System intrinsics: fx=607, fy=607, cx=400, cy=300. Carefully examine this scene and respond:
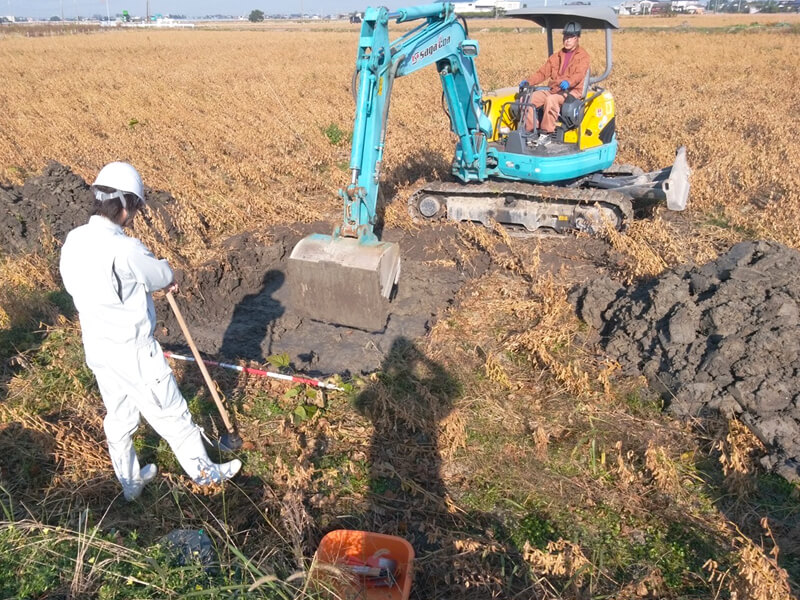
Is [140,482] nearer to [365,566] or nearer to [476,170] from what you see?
[365,566]

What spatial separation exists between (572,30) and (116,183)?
6.58 meters

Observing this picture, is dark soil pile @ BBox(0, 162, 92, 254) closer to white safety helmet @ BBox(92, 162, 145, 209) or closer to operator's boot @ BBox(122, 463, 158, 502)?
operator's boot @ BBox(122, 463, 158, 502)

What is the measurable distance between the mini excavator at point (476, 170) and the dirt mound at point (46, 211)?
11.3 feet

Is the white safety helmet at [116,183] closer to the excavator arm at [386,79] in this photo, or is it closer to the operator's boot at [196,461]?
the operator's boot at [196,461]

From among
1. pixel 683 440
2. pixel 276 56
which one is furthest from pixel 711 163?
pixel 276 56

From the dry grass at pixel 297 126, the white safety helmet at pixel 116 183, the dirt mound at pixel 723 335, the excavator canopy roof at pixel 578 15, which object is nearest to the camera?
the white safety helmet at pixel 116 183

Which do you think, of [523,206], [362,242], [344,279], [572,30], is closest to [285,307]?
[344,279]

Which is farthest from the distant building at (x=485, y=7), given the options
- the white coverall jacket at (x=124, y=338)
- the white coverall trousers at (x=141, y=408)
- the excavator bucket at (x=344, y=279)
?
the white coverall trousers at (x=141, y=408)

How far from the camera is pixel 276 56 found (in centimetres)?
2806

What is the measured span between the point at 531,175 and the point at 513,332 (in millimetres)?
3131

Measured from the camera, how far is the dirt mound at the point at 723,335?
463 cm

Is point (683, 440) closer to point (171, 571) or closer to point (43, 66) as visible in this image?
point (171, 571)

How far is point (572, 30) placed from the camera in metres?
7.89

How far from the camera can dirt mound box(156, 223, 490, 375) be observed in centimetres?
596
